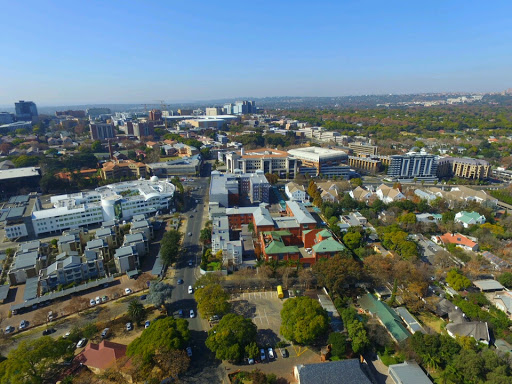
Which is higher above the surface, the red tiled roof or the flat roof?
the flat roof

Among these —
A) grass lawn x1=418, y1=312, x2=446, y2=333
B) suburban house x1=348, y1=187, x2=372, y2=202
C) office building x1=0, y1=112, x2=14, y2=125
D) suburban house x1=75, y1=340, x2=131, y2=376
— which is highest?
office building x1=0, y1=112, x2=14, y2=125

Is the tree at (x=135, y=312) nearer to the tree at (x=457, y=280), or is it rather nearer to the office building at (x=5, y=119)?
the tree at (x=457, y=280)

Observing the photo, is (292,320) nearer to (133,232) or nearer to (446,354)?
(446,354)

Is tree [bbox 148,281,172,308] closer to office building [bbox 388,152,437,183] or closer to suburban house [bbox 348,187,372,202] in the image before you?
suburban house [bbox 348,187,372,202]

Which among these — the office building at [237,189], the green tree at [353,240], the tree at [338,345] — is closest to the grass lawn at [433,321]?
the tree at [338,345]

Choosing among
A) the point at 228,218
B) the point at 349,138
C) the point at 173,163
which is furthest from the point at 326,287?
the point at 349,138

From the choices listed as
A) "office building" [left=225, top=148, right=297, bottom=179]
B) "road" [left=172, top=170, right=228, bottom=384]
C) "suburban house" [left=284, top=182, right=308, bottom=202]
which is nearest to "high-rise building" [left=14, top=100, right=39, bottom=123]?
"office building" [left=225, top=148, right=297, bottom=179]
